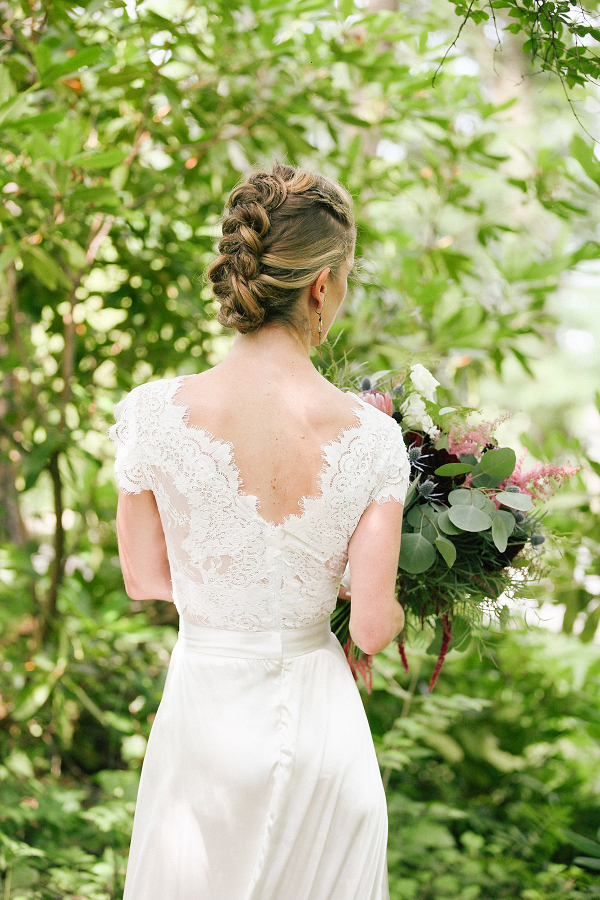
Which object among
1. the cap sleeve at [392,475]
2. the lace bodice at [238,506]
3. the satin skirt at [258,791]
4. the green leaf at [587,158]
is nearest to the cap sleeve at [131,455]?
the lace bodice at [238,506]

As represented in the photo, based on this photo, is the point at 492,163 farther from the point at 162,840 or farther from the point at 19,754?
the point at 19,754

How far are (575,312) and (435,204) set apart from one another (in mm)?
7506

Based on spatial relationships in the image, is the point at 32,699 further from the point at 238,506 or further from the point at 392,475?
the point at 392,475

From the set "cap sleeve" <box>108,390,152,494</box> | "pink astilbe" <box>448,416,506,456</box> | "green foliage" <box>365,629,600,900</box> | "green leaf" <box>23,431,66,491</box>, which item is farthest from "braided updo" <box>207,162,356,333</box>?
"green foliage" <box>365,629,600,900</box>

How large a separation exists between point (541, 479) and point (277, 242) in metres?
0.71

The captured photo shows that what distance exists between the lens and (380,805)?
1.32 meters

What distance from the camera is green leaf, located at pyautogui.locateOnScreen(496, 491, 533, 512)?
135 centimetres

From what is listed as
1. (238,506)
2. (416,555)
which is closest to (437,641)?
(416,555)

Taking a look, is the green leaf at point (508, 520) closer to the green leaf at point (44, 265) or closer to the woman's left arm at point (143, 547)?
the woman's left arm at point (143, 547)

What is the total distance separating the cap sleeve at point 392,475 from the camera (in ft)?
4.06

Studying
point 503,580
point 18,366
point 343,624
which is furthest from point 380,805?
point 18,366

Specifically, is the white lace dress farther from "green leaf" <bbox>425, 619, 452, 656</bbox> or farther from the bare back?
"green leaf" <bbox>425, 619, 452, 656</bbox>

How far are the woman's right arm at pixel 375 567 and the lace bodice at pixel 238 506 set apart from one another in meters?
0.02

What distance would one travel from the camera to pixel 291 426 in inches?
47.5
